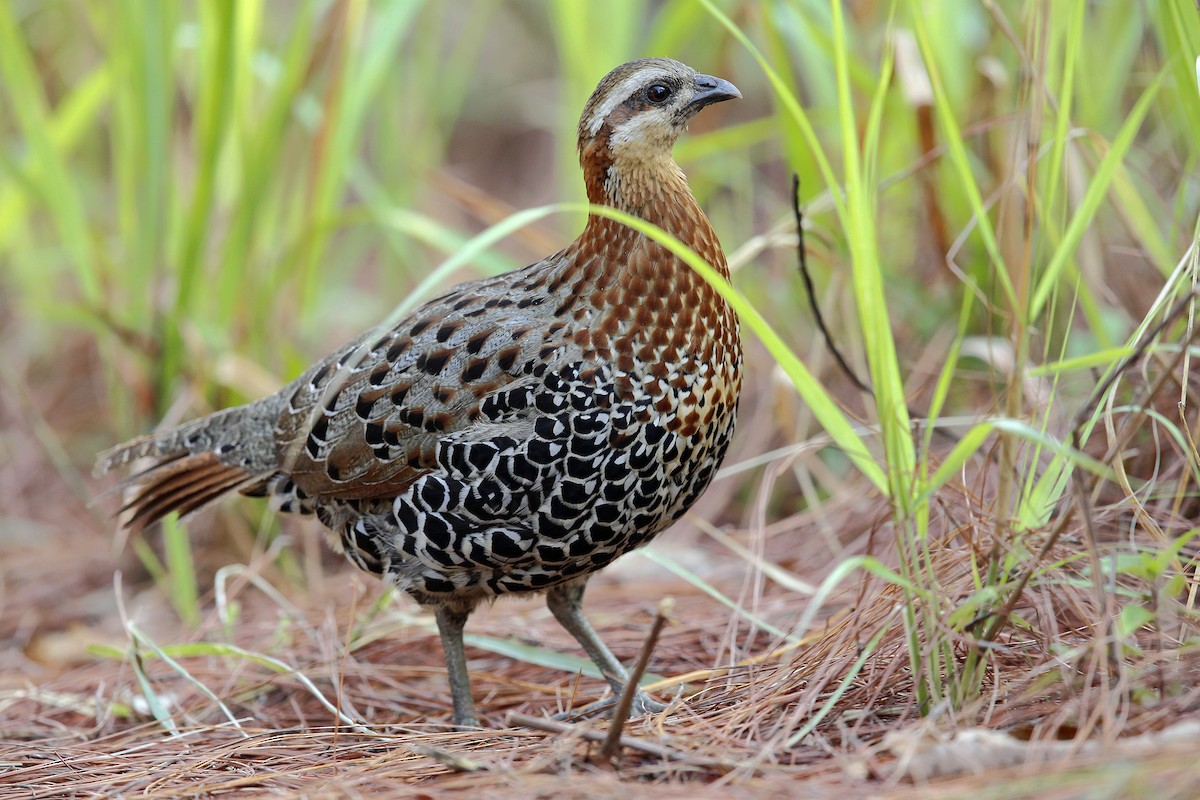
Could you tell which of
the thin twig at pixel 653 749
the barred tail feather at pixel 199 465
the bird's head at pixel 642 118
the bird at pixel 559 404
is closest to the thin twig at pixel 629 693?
the thin twig at pixel 653 749

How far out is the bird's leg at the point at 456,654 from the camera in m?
3.71

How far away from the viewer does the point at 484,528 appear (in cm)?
336

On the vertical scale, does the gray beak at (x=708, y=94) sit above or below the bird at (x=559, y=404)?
above

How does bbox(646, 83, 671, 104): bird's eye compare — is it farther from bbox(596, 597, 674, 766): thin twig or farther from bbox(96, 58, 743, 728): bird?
bbox(596, 597, 674, 766): thin twig

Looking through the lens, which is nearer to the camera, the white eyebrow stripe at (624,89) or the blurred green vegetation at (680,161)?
the white eyebrow stripe at (624,89)

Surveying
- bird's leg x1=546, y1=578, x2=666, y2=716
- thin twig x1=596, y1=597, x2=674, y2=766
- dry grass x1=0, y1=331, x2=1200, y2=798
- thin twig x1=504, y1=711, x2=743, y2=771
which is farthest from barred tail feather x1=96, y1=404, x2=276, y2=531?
thin twig x1=596, y1=597, x2=674, y2=766

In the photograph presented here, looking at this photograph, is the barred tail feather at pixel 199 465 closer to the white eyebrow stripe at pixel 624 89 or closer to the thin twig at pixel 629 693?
the white eyebrow stripe at pixel 624 89

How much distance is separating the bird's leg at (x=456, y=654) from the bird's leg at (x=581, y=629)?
1.02 feet

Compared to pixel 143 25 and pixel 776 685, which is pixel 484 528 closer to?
pixel 776 685

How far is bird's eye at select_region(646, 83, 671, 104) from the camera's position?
10.9 ft

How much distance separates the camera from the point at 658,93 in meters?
3.34

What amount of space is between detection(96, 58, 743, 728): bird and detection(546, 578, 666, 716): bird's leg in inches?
0.9

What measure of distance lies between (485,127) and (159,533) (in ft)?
18.6

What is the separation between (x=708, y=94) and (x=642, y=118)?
199mm
